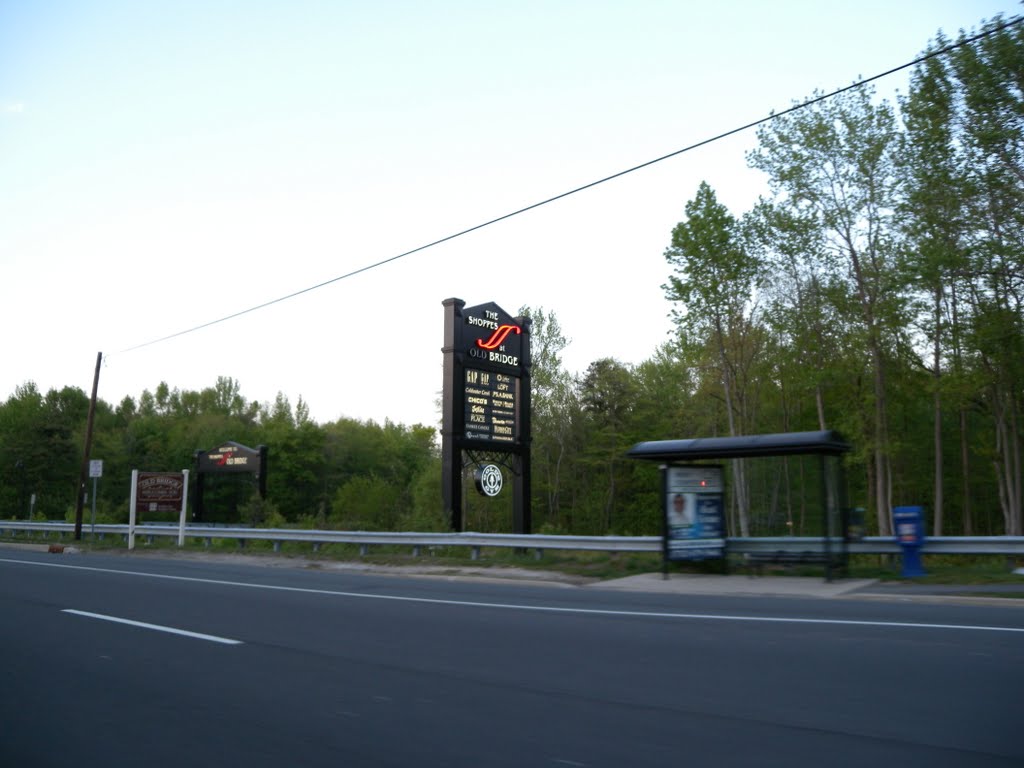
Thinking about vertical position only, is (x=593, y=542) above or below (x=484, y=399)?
below

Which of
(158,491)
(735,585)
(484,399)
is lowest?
(735,585)

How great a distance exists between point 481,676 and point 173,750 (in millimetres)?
2638

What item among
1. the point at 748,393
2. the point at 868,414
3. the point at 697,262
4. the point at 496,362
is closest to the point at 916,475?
the point at 748,393

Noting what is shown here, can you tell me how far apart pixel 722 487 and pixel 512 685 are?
11.0 metres

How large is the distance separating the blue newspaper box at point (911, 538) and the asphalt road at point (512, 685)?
9.83 ft

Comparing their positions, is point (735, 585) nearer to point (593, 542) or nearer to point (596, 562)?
point (593, 542)

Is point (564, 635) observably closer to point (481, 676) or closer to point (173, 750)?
point (481, 676)

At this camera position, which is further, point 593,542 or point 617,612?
point 593,542

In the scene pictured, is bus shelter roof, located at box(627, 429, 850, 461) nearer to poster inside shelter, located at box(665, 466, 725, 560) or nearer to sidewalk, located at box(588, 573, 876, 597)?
poster inside shelter, located at box(665, 466, 725, 560)

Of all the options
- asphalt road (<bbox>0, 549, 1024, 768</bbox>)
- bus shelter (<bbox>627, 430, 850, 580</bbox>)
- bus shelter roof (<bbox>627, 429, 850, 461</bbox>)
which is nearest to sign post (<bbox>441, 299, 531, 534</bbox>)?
bus shelter (<bbox>627, 430, 850, 580</bbox>)

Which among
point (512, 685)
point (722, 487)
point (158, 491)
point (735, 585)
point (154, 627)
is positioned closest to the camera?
point (512, 685)

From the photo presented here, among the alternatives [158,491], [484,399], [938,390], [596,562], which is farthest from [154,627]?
[938,390]

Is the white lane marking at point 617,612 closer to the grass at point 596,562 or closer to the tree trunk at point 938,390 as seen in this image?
the grass at point 596,562

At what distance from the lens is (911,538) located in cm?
1417
